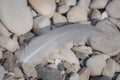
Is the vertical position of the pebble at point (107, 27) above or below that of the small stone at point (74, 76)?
above

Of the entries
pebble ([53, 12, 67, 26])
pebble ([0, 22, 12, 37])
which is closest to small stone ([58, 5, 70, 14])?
pebble ([53, 12, 67, 26])

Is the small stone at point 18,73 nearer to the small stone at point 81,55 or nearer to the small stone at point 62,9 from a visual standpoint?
the small stone at point 81,55

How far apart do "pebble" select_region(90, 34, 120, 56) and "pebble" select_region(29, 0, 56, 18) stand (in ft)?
0.98

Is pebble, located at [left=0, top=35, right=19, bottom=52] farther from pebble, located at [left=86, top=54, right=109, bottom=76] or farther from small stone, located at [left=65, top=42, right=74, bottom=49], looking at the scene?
pebble, located at [left=86, top=54, right=109, bottom=76]

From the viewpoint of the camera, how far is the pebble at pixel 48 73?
192 centimetres

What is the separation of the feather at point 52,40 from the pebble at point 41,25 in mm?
61

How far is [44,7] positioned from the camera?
88.6 inches

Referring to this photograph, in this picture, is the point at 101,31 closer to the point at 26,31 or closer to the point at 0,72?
the point at 26,31

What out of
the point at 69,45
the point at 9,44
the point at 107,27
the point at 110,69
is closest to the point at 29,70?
the point at 9,44

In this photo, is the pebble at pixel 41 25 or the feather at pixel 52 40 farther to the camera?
the pebble at pixel 41 25

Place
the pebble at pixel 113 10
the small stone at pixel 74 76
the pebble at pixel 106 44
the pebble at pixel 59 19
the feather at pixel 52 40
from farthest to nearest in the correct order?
the pebble at pixel 113 10 → the pebble at pixel 59 19 → the pebble at pixel 106 44 → the feather at pixel 52 40 → the small stone at pixel 74 76

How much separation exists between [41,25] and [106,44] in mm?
378

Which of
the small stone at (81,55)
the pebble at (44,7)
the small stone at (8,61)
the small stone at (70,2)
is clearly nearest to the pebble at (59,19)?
the pebble at (44,7)

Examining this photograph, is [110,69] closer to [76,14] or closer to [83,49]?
[83,49]
